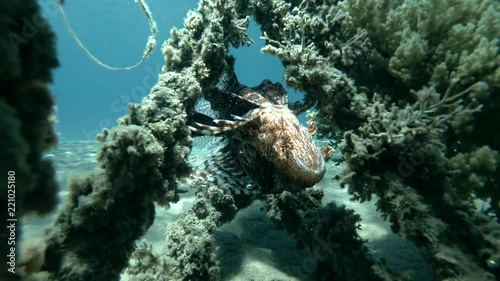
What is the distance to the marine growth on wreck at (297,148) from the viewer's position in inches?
69.3

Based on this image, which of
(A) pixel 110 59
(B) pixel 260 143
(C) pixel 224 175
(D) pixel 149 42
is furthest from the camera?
(A) pixel 110 59

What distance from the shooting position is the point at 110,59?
124625 mm

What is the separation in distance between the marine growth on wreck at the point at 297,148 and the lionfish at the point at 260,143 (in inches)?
0.8

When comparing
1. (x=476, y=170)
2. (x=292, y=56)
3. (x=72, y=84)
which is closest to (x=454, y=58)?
(x=476, y=170)

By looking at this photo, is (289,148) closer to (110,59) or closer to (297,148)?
(297,148)

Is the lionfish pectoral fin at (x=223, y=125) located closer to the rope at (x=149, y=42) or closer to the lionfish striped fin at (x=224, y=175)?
the lionfish striped fin at (x=224, y=175)

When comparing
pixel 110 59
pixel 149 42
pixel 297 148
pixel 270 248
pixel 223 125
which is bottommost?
pixel 270 248

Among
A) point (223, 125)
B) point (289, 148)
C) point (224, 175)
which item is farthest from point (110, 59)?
point (289, 148)

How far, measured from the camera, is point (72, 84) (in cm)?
15338

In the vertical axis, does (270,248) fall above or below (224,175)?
below

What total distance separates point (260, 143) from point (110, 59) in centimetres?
13686

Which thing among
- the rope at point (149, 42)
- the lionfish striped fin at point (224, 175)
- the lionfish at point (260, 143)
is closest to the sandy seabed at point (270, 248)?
the lionfish striped fin at point (224, 175)

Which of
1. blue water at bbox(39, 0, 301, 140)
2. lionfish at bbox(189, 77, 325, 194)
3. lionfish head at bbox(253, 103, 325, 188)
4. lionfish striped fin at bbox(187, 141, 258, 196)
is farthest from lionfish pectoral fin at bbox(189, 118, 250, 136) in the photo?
blue water at bbox(39, 0, 301, 140)

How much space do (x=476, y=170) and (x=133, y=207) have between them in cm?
325
